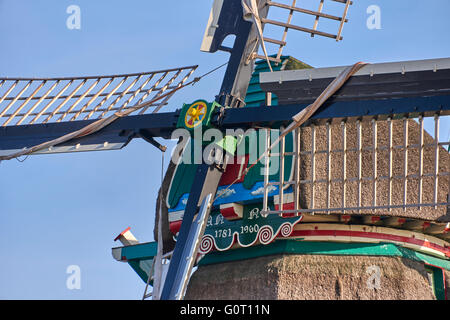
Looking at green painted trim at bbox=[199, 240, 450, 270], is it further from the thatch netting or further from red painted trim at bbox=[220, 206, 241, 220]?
red painted trim at bbox=[220, 206, 241, 220]

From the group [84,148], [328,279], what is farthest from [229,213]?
[84,148]

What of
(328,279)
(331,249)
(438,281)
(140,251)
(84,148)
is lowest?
(328,279)

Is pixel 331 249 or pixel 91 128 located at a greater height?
pixel 91 128

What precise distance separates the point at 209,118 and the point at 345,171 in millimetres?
1722

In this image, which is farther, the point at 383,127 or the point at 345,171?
the point at 383,127

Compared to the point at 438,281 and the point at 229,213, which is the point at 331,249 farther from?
the point at 438,281

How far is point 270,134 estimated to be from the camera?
12.2m

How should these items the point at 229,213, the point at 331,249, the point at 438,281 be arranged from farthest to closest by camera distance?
the point at 438,281
the point at 229,213
the point at 331,249

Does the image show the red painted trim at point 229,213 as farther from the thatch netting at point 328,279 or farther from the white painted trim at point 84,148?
the white painted trim at point 84,148

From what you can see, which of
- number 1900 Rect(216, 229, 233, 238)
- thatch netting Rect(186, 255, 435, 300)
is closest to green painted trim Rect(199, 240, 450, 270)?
thatch netting Rect(186, 255, 435, 300)

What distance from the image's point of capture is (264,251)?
12.6m

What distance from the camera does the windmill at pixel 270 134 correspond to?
1114 cm
